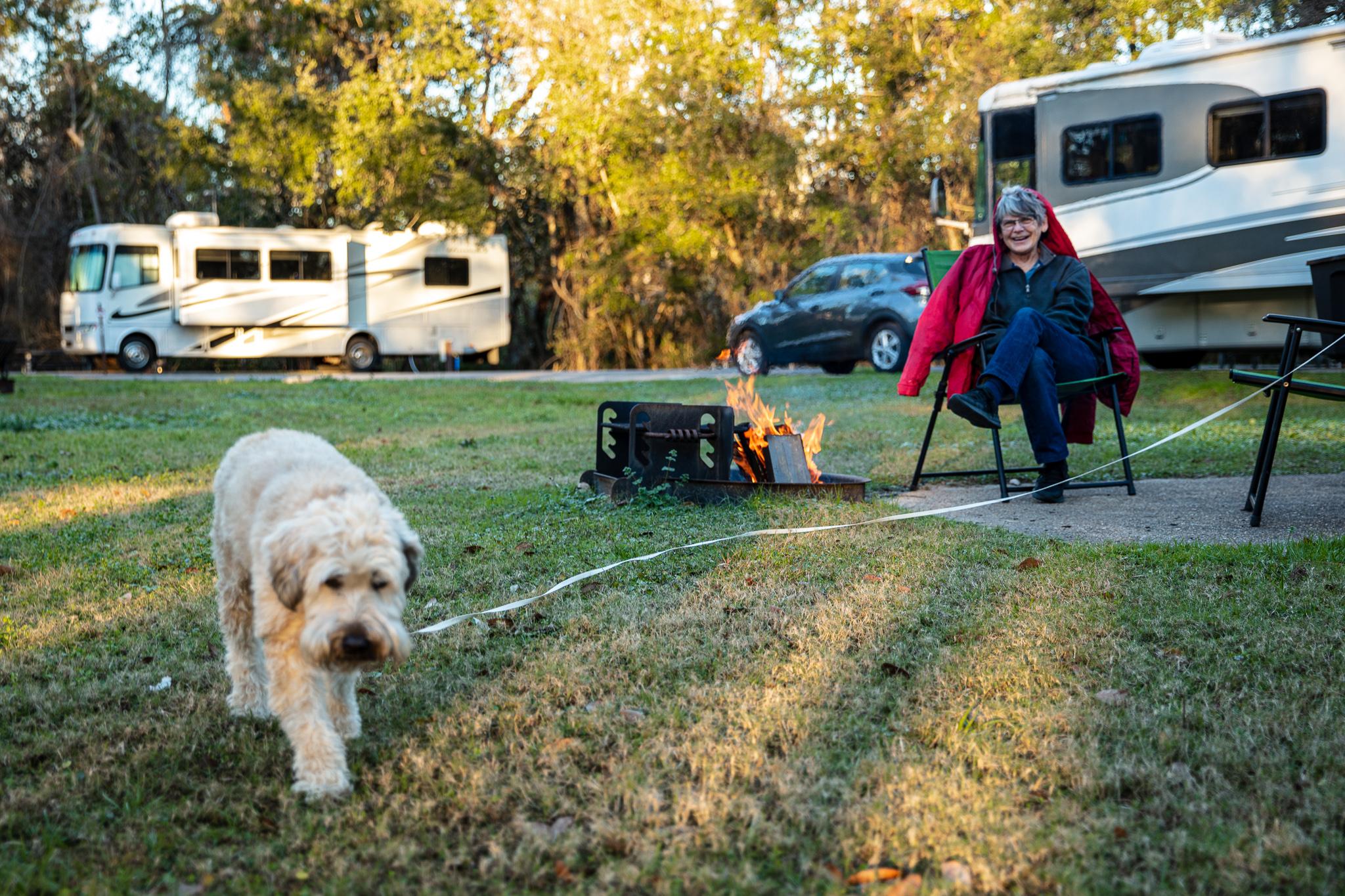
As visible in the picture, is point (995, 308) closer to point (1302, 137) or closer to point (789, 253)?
point (1302, 137)

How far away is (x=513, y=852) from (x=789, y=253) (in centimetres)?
2252

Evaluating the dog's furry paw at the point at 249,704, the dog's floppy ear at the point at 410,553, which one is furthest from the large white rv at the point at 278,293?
the dog's floppy ear at the point at 410,553

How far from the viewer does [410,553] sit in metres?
2.79

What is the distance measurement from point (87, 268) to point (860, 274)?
14.9 metres

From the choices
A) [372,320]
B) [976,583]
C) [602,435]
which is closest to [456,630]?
[976,583]

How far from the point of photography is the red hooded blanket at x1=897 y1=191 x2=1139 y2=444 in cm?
631

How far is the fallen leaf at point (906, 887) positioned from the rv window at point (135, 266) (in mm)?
23255

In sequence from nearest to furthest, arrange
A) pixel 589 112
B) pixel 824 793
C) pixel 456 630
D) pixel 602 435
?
pixel 824 793
pixel 456 630
pixel 602 435
pixel 589 112

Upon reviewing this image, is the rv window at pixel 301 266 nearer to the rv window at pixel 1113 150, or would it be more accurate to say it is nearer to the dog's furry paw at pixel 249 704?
the rv window at pixel 1113 150

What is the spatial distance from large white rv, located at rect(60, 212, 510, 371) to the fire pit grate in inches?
742

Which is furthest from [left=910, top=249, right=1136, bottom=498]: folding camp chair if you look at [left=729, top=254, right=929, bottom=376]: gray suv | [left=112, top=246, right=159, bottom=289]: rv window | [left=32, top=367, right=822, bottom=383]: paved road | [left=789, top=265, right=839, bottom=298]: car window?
[left=112, top=246, right=159, bottom=289]: rv window

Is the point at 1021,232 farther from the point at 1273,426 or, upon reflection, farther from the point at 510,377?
the point at 510,377

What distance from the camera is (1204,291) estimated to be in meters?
13.2

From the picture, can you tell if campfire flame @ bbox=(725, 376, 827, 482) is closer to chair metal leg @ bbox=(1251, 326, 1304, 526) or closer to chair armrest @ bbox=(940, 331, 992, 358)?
chair armrest @ bbox=(940, 331, 992, 358)
